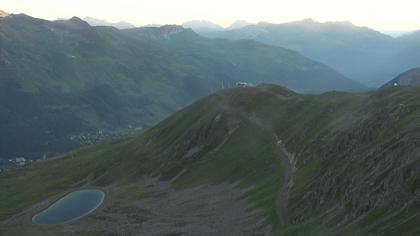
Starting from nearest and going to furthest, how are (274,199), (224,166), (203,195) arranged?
1. (274,199)
2. (203,195)
3. (224,166)

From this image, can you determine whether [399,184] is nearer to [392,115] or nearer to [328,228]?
[328,228]

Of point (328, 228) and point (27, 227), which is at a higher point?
point (328, 228)

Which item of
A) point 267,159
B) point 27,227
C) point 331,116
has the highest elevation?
point 331,116

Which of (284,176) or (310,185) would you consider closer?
(310,185)

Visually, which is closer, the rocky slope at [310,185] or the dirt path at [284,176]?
the rocky slope at [310,185]

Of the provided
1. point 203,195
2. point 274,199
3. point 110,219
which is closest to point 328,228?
point 274,199

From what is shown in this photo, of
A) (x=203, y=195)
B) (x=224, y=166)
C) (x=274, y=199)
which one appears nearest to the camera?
(x=274, y=199)

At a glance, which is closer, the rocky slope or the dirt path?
the rocky slope

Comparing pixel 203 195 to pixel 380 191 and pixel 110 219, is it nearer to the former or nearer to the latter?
pixel 110 219

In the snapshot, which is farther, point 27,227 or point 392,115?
point 27,227

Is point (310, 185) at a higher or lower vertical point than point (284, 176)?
higher
